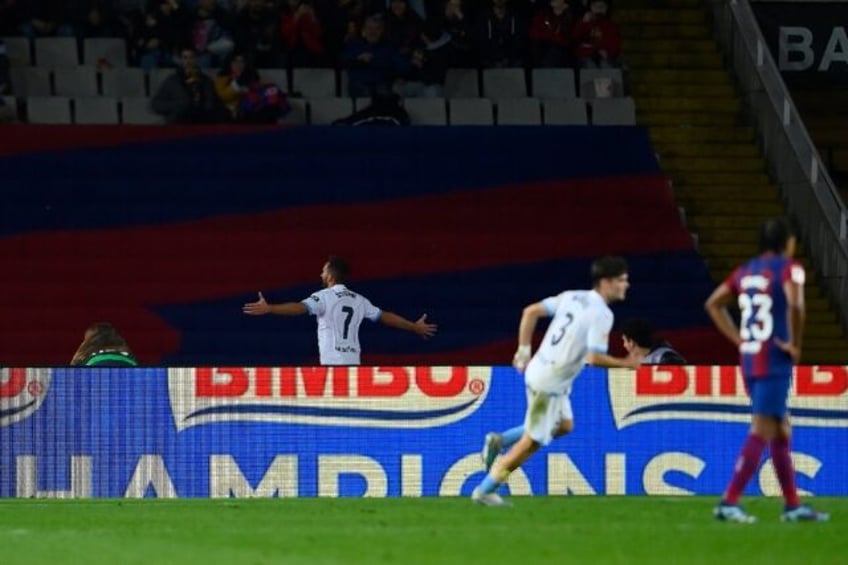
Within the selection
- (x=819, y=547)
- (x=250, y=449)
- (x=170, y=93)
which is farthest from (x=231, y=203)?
(x=819, y=547)

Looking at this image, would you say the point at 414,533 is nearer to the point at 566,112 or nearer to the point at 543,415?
the point at 543,415

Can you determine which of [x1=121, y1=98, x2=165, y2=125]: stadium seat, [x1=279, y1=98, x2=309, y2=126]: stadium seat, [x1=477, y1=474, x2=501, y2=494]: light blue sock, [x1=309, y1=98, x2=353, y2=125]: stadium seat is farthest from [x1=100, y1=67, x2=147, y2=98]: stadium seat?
[x1=477, y1=474, x2=501, y2=494]: light blue sock

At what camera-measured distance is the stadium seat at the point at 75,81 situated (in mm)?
26516

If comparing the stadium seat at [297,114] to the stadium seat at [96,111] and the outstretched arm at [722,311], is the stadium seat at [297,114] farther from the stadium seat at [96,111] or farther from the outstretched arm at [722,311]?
the outstretched arm at [722,311]

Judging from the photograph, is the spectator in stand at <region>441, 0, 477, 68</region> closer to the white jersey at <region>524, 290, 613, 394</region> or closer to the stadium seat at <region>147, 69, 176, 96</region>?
the stadium seat at <region>147, 69, 176, 96</region>

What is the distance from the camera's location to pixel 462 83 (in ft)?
92.2

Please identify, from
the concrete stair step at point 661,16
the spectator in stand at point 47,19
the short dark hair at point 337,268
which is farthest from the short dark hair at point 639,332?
the concrete stair step at point 661,16

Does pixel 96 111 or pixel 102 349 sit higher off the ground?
pixel 96 111

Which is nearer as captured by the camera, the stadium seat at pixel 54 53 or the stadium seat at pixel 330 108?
the stadium seat at pixel 54 53

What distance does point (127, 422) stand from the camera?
17.9 metres

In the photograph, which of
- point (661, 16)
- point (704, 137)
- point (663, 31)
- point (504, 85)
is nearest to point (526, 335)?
point (504, 85)

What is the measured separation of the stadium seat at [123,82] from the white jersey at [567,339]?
41.5ft

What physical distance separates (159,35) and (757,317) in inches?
592

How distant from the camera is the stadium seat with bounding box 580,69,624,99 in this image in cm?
2816
